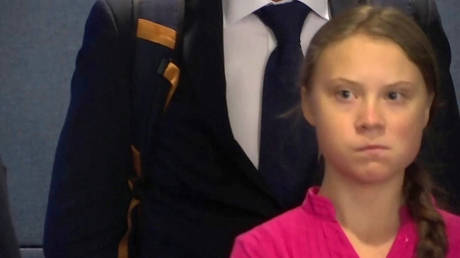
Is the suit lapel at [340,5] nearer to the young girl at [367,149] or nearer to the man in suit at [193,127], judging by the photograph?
the man in suit at [193,127]

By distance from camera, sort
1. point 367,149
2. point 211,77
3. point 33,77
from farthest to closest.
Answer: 1. point 33,77
2. point 211,77
3. point 367,149

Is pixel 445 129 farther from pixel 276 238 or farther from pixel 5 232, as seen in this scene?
pixel 5 232

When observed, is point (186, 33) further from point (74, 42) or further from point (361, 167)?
point (74, 42)

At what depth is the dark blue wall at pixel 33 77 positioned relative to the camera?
70.7 inches

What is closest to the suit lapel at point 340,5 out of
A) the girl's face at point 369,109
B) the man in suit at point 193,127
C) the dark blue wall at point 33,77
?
the man in suit at point 193,127

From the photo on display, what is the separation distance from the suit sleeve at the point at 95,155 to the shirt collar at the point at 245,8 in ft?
0.45

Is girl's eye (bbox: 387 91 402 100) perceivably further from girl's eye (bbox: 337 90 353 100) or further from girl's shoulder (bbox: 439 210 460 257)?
girl's shoulder (bbox: 439 210 460 257)

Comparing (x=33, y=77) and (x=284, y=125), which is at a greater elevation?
(x=284, y=125)

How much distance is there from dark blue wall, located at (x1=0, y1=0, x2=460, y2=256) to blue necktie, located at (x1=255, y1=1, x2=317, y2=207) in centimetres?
74

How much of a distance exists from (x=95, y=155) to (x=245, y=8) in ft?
0.89

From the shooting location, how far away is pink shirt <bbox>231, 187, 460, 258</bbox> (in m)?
0.92

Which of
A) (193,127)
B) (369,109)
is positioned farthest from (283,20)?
(369,109)

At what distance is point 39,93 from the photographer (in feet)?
5.89

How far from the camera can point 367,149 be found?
89 cm
